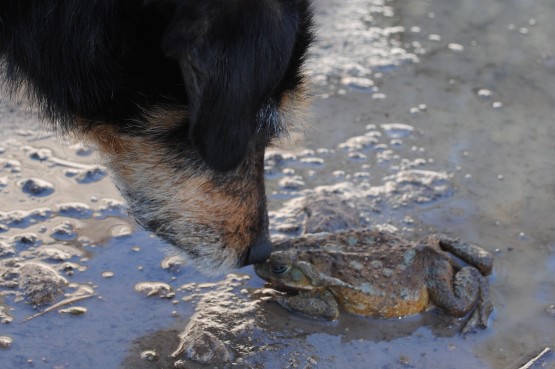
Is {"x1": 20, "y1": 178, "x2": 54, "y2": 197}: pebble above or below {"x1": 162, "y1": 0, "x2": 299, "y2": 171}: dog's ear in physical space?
below

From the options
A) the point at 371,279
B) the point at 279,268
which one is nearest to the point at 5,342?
the point at 279,268

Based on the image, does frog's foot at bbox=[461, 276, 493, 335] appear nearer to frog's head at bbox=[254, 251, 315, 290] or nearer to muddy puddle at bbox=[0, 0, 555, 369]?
muddy puddle at bbox=[0, 0, 555, 369]

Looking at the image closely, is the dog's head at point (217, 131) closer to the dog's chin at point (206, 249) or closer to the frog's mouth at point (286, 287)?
the dog's chin at point (206, 249)

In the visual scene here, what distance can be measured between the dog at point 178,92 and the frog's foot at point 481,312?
102 centimetres

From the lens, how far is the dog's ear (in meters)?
2.97

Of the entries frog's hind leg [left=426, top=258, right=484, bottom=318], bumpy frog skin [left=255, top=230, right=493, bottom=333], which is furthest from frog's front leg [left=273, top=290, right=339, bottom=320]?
frog's hind leg [left=426, top=258, right=484, bottom=318]

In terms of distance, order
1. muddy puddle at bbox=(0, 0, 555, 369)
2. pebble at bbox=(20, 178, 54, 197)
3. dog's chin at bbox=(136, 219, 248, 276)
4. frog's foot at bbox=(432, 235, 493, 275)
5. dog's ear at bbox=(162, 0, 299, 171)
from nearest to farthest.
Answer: dog's ear at bbox=(162, 0, 299, 171), dog's chin at bbox=(136, 219, 248, 276), muddy puddle at bbox=(0, 0, 555, 369), frog's foot at bbox=(432, 235, 493, 275), pebble at bbox=(20, 178, 54, 197)

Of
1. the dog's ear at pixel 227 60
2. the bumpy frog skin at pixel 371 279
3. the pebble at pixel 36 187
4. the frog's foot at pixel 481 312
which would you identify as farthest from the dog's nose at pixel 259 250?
the pebble at pixel 36 187

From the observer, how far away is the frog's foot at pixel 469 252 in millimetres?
4398

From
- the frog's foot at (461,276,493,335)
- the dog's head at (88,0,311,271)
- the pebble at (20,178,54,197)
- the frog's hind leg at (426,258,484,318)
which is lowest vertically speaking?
the frog's foot at (461,276,493,335)

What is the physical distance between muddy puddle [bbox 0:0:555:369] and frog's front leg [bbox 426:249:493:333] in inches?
2.6

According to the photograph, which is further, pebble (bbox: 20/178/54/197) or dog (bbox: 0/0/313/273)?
pebble (bbox: 20/178/54/197)

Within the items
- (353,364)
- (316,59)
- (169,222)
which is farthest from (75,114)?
(316,59)

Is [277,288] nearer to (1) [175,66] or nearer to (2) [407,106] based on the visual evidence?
(1) [175,66]
